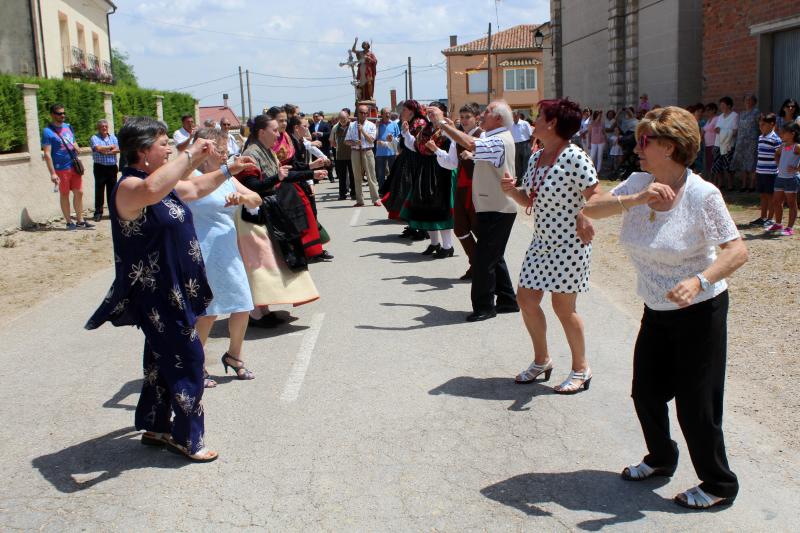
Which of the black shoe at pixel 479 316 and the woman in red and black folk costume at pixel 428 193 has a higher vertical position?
the woman in red and black folk costume at pixel 428 193

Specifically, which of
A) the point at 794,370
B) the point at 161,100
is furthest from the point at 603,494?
the point at 161,100

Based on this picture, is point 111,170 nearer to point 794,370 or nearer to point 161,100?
point 161,100

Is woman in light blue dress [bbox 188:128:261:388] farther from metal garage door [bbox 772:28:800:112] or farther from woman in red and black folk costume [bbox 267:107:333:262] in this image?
metal garage door [bbox 772:28:800:112]

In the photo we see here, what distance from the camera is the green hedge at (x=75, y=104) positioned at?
15.4 meters

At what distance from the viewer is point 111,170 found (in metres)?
16.4

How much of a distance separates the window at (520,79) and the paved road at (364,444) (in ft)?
229

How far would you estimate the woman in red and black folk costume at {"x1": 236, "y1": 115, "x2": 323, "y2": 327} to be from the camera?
7.02 metres

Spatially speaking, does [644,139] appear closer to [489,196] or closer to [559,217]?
[559,217]

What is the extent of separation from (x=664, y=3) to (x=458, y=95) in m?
56.4

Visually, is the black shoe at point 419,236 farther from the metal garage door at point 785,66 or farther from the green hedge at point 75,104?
the metal garage door at point 785,66

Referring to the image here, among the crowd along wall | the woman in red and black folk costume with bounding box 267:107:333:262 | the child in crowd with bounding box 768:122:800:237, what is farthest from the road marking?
the crowd along wall

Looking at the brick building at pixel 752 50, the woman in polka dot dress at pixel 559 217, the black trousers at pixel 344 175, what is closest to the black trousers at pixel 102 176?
the black trousers at pixel 344 175

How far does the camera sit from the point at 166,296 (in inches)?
175

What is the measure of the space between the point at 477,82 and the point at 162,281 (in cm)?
7719
